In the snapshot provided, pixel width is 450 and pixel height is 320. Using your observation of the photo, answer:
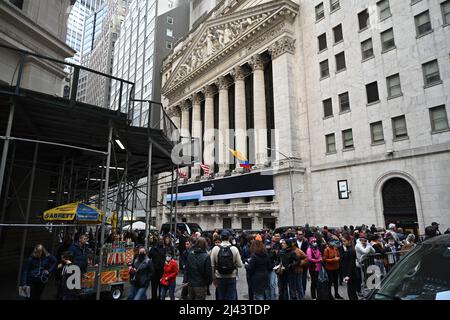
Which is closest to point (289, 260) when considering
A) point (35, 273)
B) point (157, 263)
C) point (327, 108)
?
point (157, 263)

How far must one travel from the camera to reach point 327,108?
28984 mm

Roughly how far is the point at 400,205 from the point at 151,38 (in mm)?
61088

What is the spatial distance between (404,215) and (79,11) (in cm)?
18442

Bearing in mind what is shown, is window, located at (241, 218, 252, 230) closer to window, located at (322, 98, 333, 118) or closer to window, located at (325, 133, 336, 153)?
window, located at (325, 133, 336, 153)

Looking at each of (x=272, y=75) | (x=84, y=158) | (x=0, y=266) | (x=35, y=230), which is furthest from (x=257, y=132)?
(x=0, y=266)

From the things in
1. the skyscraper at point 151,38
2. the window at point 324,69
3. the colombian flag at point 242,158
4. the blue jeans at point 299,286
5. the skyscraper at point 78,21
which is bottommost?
the blue jeans at point 299,286

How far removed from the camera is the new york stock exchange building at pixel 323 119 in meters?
22.0

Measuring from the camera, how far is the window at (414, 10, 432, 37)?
2247 centimetres

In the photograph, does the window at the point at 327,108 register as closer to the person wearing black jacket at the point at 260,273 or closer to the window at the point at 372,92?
the window at the point at 372,92

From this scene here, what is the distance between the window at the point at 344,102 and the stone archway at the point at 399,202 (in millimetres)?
7386

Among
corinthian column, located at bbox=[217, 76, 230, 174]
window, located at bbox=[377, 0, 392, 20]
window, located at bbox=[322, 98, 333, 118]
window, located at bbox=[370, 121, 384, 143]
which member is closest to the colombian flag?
corinthian column, located at bbox=[217, 76, 230, 174]

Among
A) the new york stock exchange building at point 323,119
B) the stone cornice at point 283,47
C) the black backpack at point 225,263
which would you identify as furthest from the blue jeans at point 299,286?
the stone cornice at point 283,47

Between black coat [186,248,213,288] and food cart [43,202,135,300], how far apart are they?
3.88 m

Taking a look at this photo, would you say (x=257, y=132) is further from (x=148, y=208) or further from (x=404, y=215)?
(x=148, y=208)
